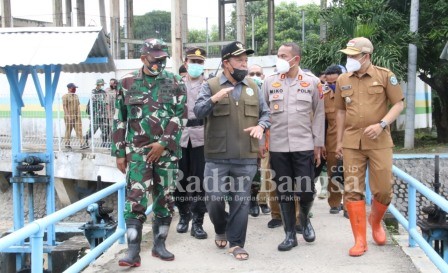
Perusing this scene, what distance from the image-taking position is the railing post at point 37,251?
3.45m

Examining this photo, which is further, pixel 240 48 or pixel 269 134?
pixel 269 134

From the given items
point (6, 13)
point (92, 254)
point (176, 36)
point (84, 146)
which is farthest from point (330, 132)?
point (6, 13)

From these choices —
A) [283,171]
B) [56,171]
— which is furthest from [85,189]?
[283,171]

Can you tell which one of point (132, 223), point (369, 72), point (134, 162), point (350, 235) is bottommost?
point (350, 235)

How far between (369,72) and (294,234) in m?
1.62

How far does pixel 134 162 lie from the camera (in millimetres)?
4535

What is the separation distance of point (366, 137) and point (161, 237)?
6.38 feet

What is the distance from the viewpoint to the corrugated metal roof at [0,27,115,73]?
6.75 meters

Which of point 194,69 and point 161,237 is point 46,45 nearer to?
point 194,69

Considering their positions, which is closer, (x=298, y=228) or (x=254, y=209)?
(x=298, y=228)

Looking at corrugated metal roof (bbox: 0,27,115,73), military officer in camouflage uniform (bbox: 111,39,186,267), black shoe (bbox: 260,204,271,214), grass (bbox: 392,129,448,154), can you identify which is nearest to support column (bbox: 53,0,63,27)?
grass (bbox: 392,129,448,154)

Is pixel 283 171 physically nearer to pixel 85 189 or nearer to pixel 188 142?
pixel 188 142

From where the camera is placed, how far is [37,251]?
3.52 metres

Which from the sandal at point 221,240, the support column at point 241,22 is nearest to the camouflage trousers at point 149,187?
the sandal at point 221,240
